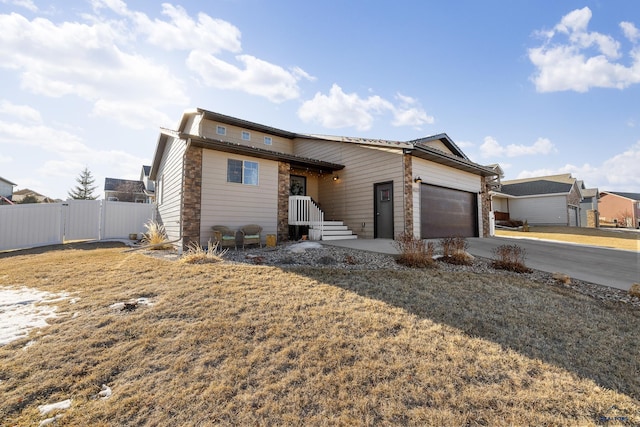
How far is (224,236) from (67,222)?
7983 millimetres

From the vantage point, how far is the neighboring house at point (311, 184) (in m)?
8.66

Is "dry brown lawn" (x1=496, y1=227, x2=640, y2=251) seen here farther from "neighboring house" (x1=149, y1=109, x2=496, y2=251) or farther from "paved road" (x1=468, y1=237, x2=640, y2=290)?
"neighboring house" (x1=149, y1=109, x2=496, y2=251)

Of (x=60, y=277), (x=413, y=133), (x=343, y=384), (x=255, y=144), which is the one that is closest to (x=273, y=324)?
(x=343, y=384)

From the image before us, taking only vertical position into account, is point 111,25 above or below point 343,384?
above

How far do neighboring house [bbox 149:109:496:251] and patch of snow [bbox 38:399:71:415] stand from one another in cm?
644

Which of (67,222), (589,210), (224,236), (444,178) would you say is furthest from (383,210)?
(589,210)

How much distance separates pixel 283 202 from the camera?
10266 mm

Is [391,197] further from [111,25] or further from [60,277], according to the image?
[111,25]

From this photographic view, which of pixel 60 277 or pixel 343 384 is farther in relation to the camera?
pixel 60 277

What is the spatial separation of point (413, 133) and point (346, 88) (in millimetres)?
4605

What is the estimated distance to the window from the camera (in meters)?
9.18

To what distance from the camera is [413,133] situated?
43.9ft

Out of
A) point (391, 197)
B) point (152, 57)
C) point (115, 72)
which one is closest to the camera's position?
point (152, 57)

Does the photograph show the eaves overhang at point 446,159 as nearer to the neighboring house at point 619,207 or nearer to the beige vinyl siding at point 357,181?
the beige vinyl siding at point 357,181
